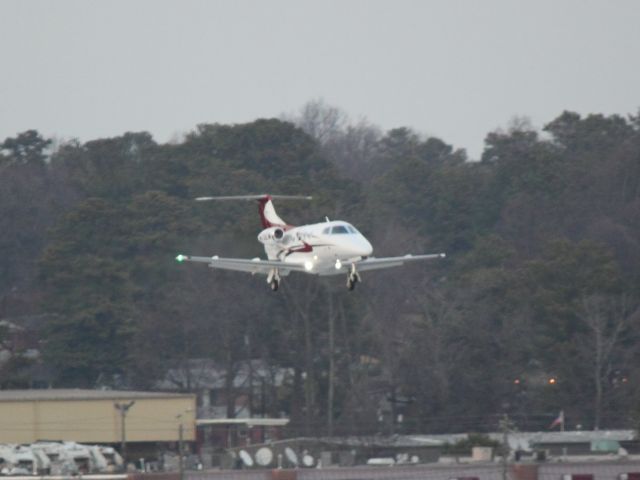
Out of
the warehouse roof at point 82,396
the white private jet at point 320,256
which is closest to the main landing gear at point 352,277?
the white private jet at point 320,256

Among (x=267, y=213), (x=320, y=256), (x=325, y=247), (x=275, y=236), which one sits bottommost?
(x=320, y=256)

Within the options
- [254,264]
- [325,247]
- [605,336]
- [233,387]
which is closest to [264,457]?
[254,264]

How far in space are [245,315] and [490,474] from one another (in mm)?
30613

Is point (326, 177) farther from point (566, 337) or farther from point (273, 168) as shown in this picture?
point (566, 337)

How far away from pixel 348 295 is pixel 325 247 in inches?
1023

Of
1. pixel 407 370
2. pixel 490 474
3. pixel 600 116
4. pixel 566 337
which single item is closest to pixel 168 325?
pixel 407 370

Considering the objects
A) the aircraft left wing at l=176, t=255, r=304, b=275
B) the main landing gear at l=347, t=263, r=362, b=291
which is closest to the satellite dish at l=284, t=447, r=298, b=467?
the aircraft left wing at l=176, t=255, r=304, b=275

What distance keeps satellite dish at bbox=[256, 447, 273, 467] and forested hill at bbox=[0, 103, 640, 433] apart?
38.0ft

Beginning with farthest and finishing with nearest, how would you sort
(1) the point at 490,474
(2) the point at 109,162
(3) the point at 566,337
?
(2) the point at 109,162 → (3) the point at 566,337 → (1) the point at 490,474

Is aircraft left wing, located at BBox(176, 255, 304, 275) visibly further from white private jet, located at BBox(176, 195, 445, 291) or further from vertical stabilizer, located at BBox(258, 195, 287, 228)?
vertical stabilizer, located at BBox(258, 195, 287, 228)

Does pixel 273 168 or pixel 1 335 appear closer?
pixel 1 335

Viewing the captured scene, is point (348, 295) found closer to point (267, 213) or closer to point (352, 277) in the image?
point (267, 213)

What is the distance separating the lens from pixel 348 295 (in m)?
71.2

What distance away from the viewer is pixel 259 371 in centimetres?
7562
